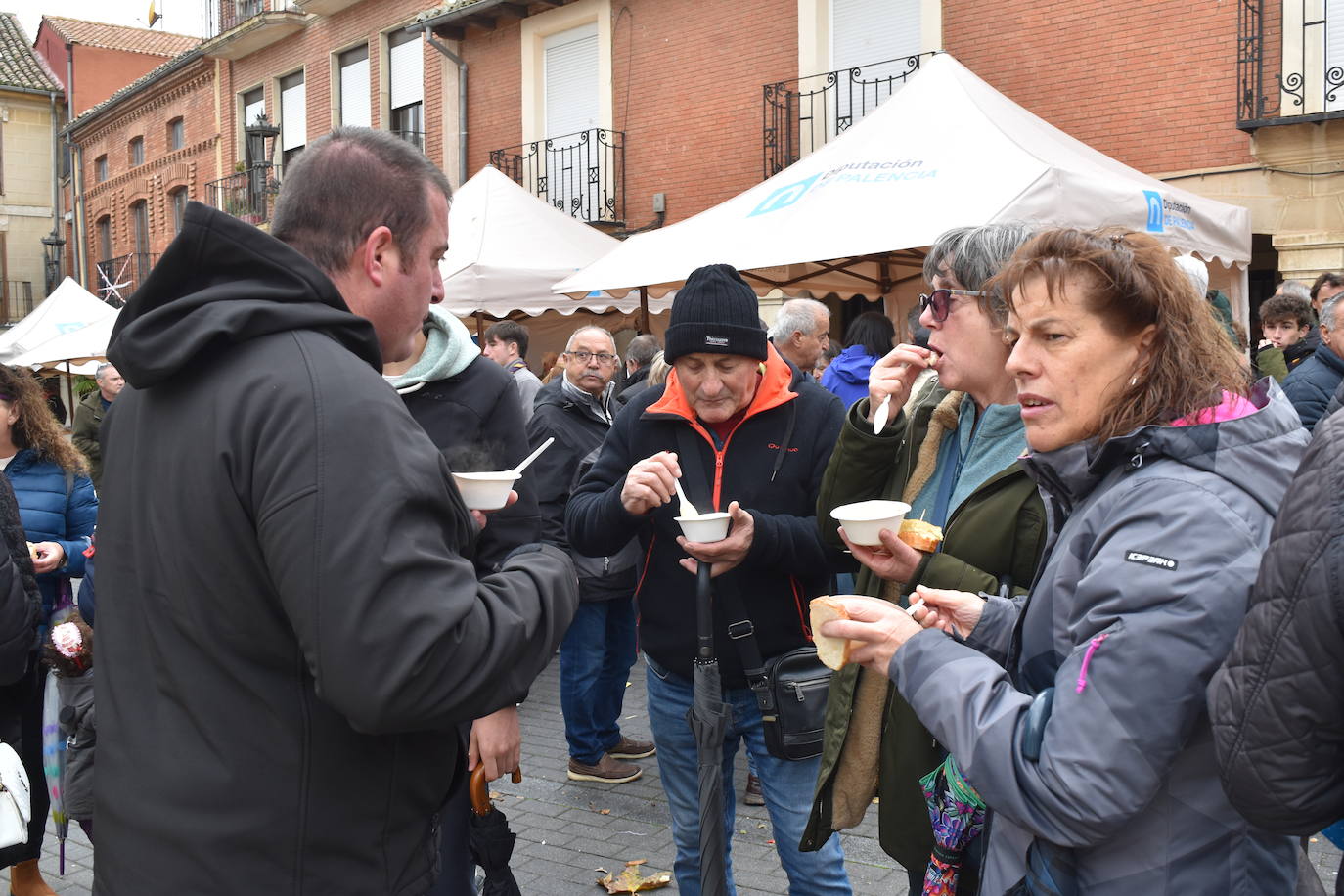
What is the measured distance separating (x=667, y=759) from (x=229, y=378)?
2142 millimetres

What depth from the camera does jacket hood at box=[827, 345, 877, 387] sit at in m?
6.61

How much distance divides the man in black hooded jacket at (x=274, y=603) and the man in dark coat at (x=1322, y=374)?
4503 mm

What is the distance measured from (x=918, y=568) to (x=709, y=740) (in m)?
0.80

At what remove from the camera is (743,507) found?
10.8ft

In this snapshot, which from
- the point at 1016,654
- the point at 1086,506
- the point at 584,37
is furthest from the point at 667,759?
the point at 584,37

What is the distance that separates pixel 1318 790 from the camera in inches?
55.2

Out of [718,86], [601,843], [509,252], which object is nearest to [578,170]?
[718,86]

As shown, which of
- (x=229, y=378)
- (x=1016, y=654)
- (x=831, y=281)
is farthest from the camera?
(x=831, y=281)

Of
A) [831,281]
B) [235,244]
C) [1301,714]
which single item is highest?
[831,281]

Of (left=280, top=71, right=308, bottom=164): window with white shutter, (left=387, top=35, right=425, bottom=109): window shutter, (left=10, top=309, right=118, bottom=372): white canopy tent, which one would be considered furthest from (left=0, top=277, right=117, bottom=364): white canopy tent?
(left=280, top=71, right=308, bottom=164): window with white shutter

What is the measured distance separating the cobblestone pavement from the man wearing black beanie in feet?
3.81

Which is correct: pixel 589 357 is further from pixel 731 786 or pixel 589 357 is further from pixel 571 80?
pixel 571 80

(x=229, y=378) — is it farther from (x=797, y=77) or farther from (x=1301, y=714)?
(x=797, y=77)

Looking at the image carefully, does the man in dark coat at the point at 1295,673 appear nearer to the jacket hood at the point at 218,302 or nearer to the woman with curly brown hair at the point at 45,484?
the jacket hood at the point at 218,302
